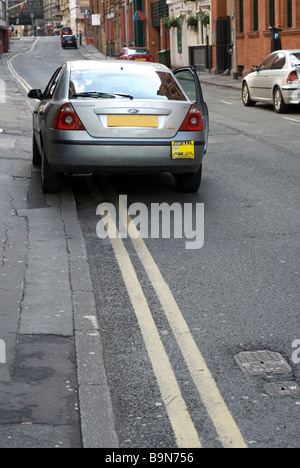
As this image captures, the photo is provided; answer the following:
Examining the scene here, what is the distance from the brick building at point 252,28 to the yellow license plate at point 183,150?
26713mm

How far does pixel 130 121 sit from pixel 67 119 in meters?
0.67

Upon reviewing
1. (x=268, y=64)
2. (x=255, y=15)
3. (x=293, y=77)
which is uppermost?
(x=255, y=15)

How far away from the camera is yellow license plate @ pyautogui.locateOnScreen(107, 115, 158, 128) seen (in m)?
9.43

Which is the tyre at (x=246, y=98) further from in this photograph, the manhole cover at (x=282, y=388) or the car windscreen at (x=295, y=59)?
the manhole cover at (x=282, y=388)

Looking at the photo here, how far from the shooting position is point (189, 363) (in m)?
4.97

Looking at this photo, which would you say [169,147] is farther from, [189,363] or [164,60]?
[164,60]

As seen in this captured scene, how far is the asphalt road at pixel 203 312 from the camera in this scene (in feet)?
13.8

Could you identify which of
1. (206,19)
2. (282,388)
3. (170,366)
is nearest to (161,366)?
(170,366)

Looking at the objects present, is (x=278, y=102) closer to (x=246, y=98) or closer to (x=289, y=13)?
(x=246, y=98)

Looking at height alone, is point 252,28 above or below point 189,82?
above

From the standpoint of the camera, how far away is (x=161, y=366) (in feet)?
16.2

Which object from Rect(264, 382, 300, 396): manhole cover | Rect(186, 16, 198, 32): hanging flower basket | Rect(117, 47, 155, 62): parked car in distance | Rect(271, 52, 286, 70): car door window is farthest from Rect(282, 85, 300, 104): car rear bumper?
Rect(186, 16, 198, 32): hanging flower basket

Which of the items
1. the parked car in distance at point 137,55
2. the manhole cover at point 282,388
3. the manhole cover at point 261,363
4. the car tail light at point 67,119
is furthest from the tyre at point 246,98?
the parked car in distance at point 137,55

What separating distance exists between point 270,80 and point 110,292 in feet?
57.4
